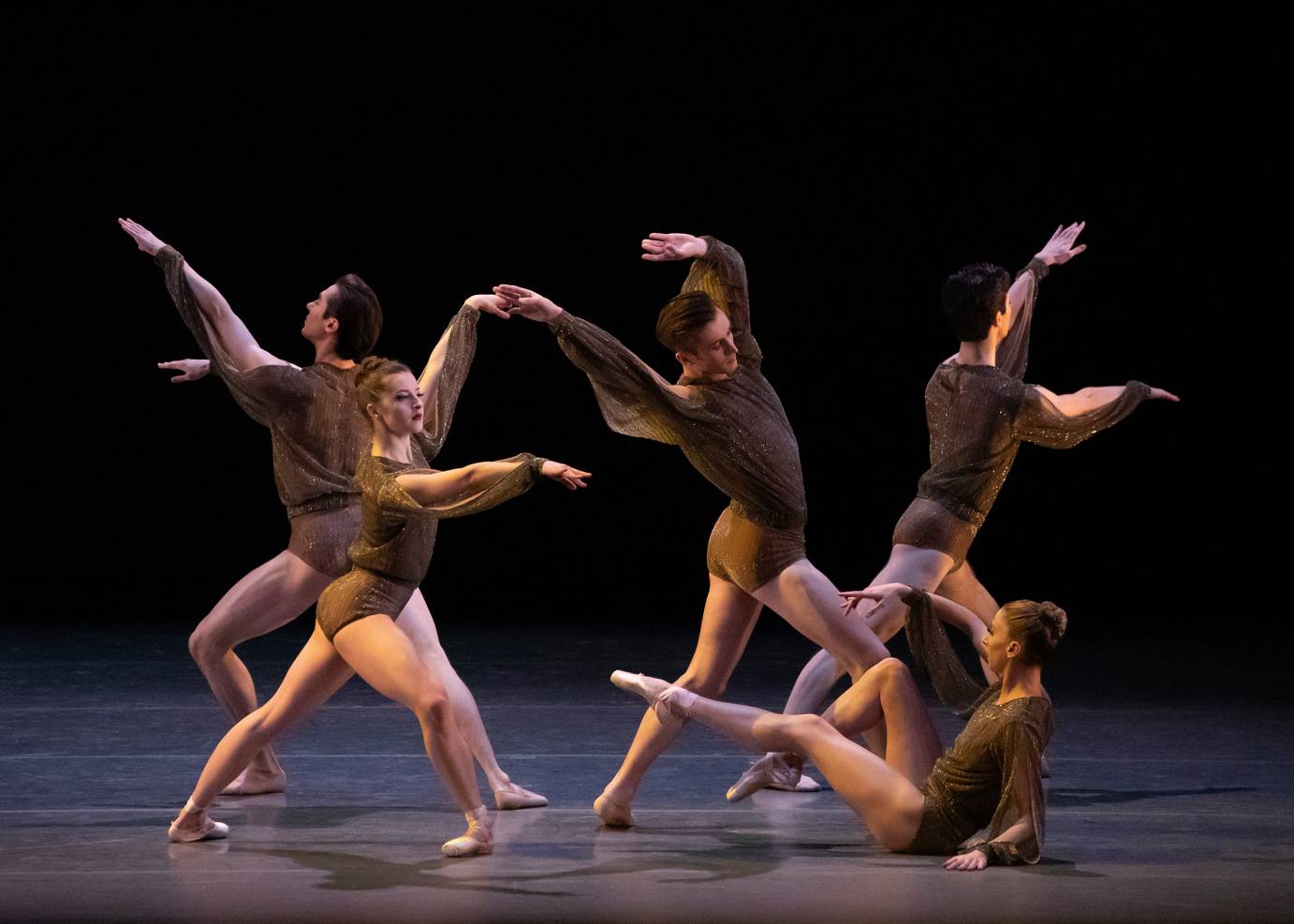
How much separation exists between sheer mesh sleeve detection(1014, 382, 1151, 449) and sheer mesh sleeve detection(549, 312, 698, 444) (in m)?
0.99

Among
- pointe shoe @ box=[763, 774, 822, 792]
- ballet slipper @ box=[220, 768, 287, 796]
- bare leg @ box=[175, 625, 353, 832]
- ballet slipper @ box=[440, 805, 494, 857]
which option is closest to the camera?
ballet slipper @ box=[440, 805, 494, 857]

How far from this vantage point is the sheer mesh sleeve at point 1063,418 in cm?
461

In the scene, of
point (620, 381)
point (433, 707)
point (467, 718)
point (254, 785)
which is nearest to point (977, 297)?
point (620, 381)

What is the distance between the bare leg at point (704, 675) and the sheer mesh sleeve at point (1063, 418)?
0.92 metres

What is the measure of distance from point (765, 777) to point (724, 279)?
127cm

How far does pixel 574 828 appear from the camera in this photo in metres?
4.29

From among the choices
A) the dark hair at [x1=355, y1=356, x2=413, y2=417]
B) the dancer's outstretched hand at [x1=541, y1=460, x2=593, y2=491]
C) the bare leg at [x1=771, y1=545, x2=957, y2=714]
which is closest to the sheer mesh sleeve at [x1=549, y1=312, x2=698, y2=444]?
the dark hair at [x1=355, y1=356, x2=413, y2=417]

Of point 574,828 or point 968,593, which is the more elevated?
point 968,593

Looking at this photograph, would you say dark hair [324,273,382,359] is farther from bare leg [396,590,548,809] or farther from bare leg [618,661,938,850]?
bare leg [618,661,938,850]

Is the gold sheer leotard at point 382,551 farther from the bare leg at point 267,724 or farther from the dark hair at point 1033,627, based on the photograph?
the dark hair at point 1033,627

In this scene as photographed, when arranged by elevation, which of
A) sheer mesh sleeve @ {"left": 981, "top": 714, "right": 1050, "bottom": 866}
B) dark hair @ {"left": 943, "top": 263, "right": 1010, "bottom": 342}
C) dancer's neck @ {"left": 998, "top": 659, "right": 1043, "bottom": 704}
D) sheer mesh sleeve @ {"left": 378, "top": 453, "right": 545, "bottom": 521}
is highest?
dark hair @ {"left": 943, "top": 263, "right": 1010, "bottom": 342}

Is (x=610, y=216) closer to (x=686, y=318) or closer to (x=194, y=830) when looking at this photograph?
(x=686, y=318)

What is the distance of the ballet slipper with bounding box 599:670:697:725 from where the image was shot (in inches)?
160

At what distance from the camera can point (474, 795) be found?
13.0ft
